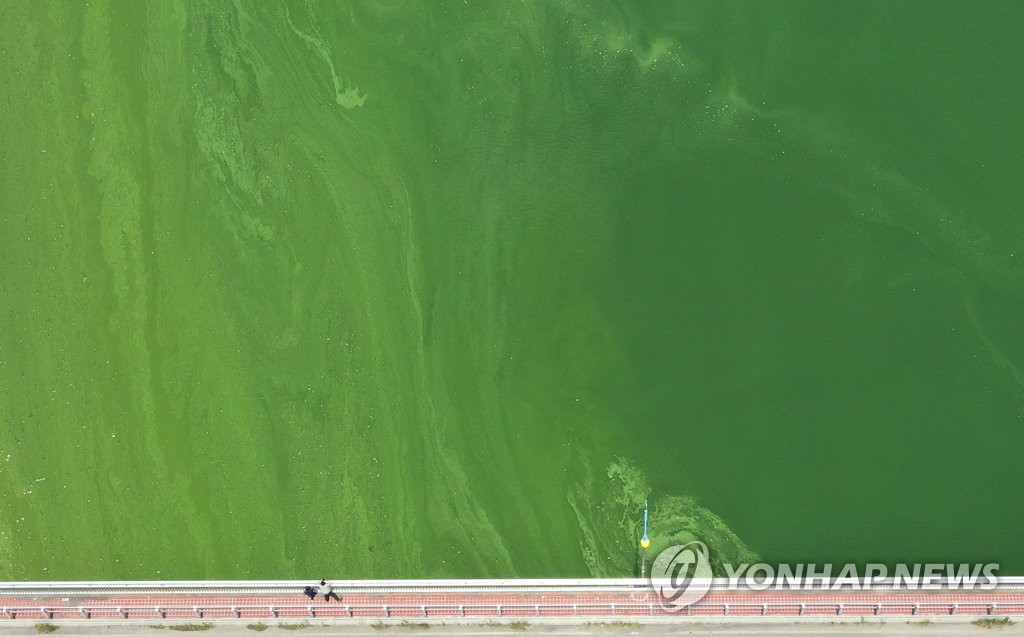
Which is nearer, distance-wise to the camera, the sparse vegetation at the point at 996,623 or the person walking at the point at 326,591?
the sparse vegetation at the point at 996,623

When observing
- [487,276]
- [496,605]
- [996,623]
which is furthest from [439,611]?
[996,623]

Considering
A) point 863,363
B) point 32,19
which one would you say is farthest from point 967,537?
point 32,19

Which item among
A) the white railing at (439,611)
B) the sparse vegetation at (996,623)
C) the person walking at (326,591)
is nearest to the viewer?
the sparse vegetation at (996,623)

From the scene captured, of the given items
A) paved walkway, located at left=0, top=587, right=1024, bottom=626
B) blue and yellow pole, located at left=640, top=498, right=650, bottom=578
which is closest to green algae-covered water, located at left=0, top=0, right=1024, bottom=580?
blue and yellow pole, located at left=640, top=498, right=650, bottom=578

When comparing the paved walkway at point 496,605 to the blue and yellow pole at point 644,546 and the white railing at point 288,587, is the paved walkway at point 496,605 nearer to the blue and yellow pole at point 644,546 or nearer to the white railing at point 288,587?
the white railing at point 288,587

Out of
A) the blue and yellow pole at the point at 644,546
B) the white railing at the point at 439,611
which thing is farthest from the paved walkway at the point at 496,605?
the blue and yellow pole at the point at 644,546

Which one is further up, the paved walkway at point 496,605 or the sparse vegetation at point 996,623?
the sparse vegetation at point 996,623

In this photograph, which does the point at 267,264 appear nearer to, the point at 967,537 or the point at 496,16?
the point at 496,16

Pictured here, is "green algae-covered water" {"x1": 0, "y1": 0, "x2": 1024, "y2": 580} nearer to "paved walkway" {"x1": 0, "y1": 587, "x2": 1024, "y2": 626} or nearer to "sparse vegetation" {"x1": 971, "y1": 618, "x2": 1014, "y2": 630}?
"paved walkway" {"x1": 0, "y1": 587, "x2": 1024, "y2": 626}
